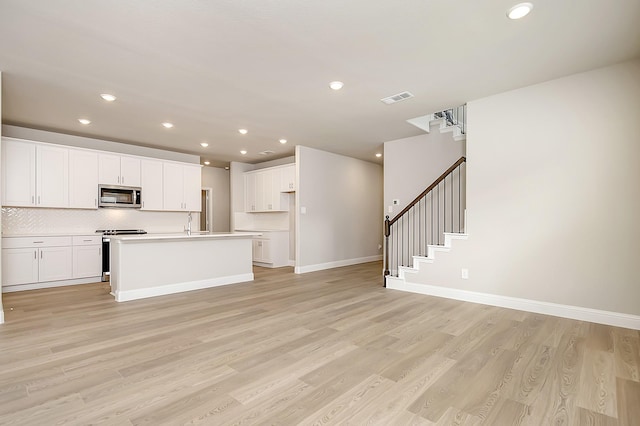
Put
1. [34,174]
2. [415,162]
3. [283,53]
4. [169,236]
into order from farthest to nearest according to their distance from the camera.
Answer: [415,162]
[34,174]
[169,236]
[283,53]

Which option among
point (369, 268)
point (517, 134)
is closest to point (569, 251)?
point (517, 134)

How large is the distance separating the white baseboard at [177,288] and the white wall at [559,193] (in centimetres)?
371

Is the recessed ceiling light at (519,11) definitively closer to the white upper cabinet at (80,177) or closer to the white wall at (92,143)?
the white upper cabinet at (80,177)

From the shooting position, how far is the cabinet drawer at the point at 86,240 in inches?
222

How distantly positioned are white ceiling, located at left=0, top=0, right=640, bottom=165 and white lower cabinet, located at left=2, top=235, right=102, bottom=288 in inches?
80.2

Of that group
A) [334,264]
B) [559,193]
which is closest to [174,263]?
[334,264]

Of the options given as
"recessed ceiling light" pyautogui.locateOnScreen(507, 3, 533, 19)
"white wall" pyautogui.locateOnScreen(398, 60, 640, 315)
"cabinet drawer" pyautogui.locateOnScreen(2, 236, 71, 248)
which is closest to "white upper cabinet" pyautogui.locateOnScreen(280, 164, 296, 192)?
"white wall" pyautogui.locateOnScreen(398, 60, 640, 315)

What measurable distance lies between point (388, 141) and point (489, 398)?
17.0 feet

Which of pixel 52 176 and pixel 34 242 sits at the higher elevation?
pixel 52 176

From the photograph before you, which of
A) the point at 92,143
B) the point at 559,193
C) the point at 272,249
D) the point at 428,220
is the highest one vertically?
the point at 92,143

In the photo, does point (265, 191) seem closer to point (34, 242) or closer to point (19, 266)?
point (34, 242)

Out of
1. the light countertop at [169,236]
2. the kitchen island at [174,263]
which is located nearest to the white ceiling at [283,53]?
the light countertop at [169,236]

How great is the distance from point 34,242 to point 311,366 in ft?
17.9

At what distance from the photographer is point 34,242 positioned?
520cm
